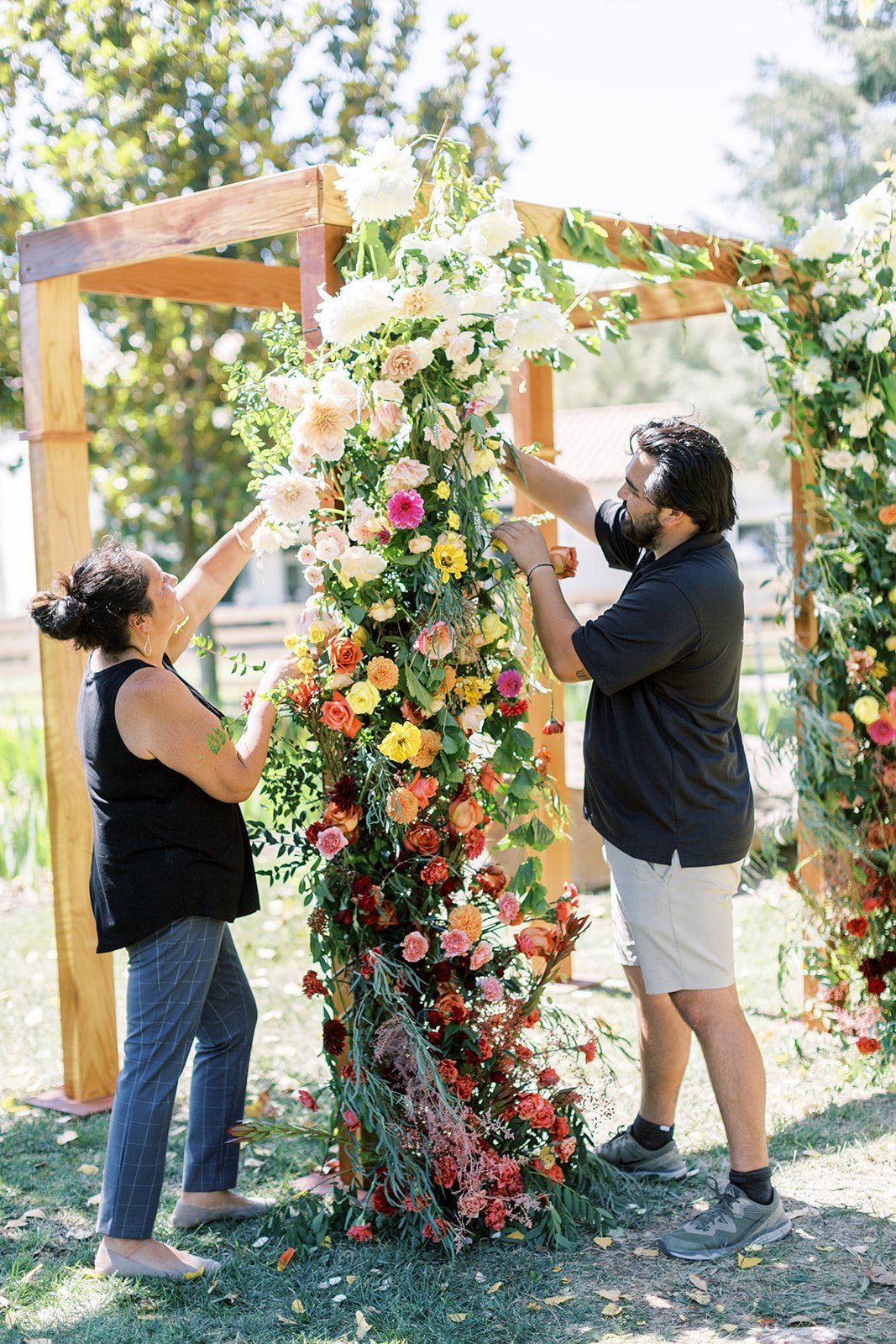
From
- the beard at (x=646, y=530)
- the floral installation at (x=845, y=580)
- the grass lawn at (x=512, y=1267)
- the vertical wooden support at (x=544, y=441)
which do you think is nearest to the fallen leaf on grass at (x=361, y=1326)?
the grass lawn at (x=512, y=1267)

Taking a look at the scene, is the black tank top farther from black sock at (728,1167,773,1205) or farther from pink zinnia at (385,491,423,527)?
black sock at (728,1167,773,1205)

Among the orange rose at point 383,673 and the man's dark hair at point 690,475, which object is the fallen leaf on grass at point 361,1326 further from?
the man's dark hair at point 690,475

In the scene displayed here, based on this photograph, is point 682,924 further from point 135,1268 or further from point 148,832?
point 135,1268

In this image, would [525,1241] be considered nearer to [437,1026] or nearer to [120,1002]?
[437,1026]

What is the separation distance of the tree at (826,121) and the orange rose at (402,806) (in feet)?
44.4

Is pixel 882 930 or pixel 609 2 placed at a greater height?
pixel 609 2

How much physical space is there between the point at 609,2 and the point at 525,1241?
69.1 feet

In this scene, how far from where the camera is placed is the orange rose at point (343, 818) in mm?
2951

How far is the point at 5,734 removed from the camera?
844cm

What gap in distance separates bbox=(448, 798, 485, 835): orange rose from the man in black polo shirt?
32 centimetres

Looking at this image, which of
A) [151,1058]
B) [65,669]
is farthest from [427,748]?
[65,669]

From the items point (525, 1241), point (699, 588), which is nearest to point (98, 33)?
point (699, 588)

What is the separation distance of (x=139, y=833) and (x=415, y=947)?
66 centimetres

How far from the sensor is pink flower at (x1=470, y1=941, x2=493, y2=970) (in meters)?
3.01
